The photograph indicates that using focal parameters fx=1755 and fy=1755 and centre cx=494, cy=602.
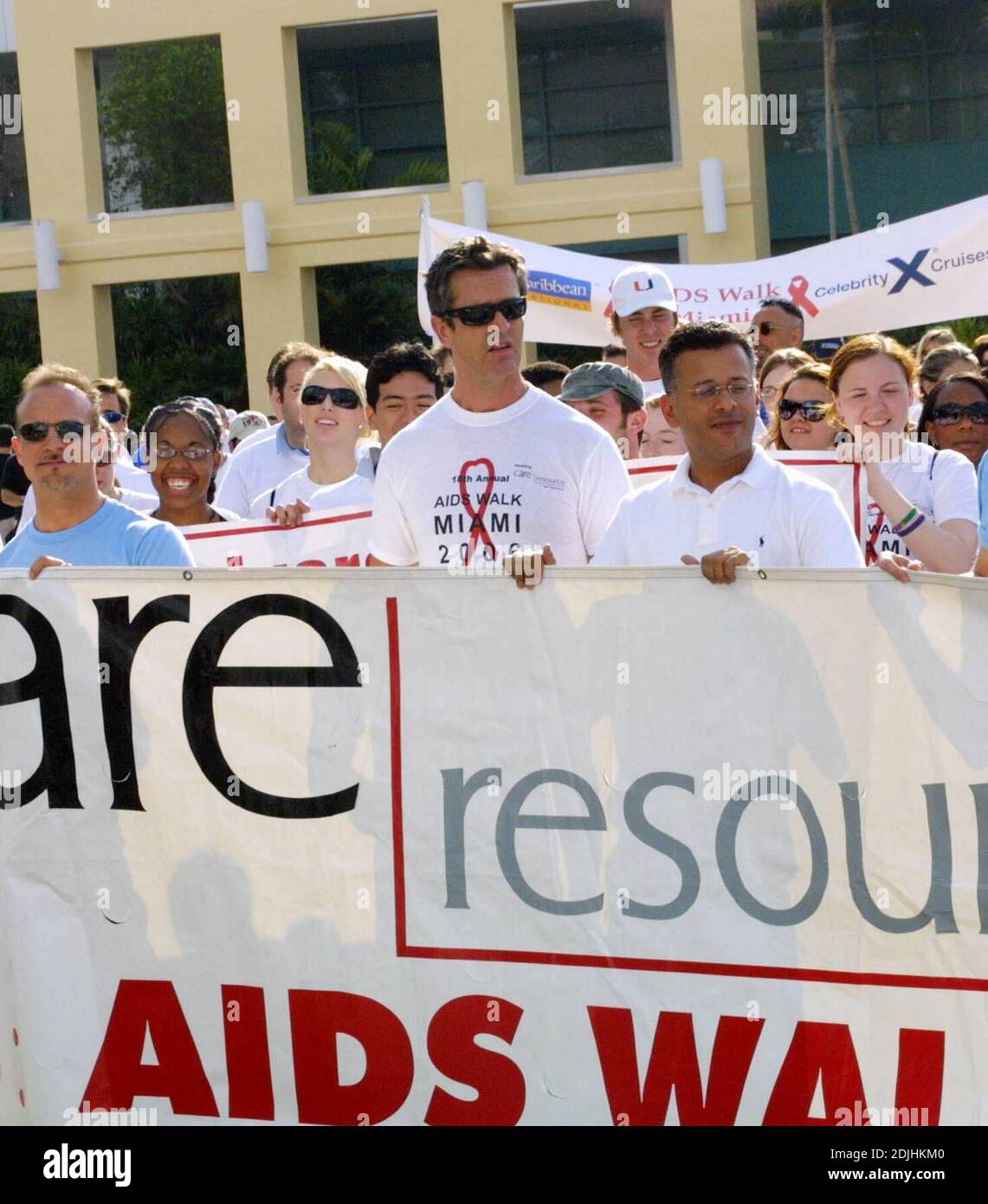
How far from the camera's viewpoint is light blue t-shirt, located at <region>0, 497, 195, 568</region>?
4.34 m

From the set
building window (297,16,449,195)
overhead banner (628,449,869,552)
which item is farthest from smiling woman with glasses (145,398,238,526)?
building window (297,16,449,195)

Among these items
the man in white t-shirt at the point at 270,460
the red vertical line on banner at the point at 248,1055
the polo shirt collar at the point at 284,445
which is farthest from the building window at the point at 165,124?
the red vertical line on banner at the point at 248,1055

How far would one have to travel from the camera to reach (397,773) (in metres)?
3.90

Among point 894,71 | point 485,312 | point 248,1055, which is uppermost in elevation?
point 894,71

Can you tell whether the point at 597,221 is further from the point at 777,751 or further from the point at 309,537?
the point at 777,751

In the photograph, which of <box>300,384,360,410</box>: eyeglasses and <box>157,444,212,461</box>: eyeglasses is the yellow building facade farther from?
<box>157,444,212,461</box>: eyeglasses

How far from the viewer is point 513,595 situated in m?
3.88

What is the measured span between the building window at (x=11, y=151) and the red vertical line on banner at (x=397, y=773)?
2405 cm

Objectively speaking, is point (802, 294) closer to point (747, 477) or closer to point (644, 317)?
point (644, 317)

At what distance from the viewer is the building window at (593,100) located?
3088 cm

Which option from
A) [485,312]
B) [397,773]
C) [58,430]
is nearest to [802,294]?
[485,312]

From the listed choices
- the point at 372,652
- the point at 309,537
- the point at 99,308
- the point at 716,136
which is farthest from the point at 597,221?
the point at 372,652

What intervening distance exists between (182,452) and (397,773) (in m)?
2.04

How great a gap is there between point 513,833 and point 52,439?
159cm
